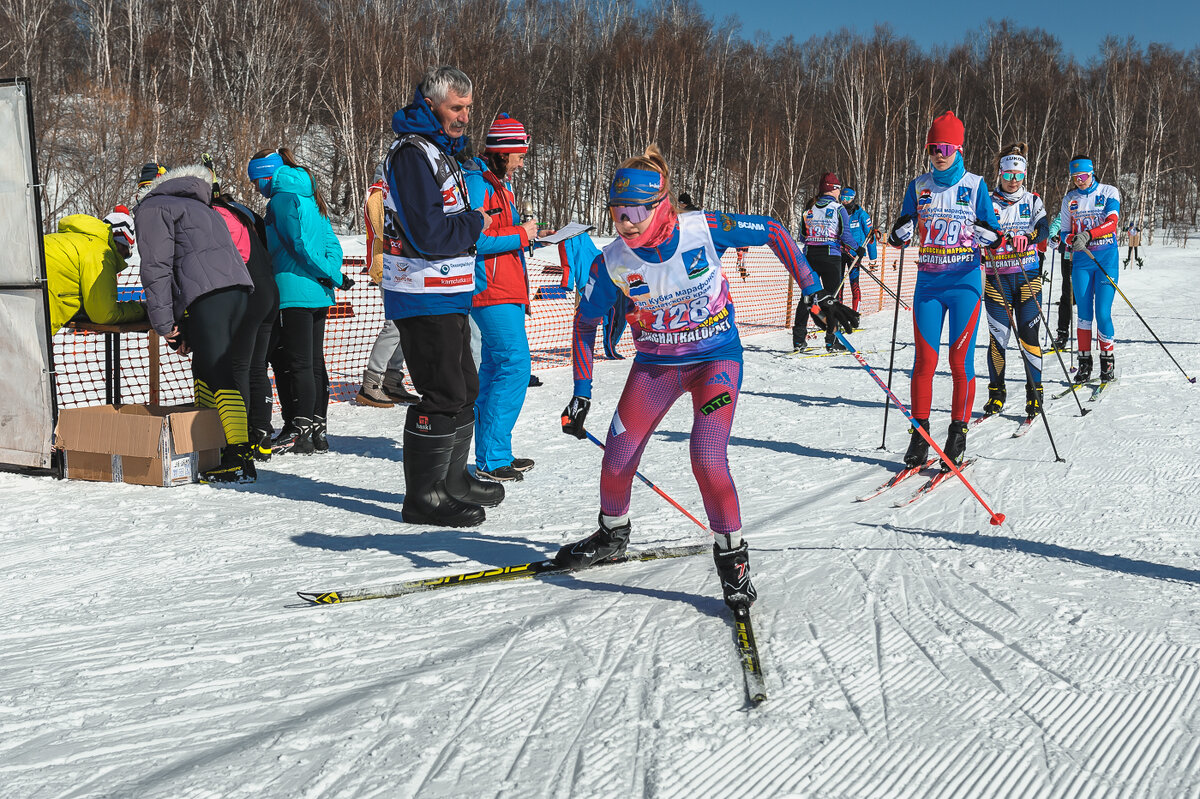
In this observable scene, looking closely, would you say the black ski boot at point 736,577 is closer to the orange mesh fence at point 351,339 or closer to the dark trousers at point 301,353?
the orange mesh fence at point 351,339

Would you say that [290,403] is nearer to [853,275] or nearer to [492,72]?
[853,275]

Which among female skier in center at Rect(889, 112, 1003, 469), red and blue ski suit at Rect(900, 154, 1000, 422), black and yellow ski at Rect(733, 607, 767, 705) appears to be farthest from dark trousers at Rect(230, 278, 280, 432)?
red and blue ski suit at Rect(900, 154, 1000, 422)

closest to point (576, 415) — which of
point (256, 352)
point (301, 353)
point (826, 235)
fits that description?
point (256, 352)

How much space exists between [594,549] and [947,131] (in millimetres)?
3740

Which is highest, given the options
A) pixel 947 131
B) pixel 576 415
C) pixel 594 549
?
pixel 947 131

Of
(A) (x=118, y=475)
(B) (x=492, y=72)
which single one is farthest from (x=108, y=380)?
(B) (x=492, y=72)

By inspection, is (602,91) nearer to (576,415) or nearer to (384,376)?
(384,376)

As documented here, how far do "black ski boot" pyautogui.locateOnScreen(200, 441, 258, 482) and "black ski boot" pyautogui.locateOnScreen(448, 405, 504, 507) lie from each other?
1.42 m

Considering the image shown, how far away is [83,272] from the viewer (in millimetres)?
5285

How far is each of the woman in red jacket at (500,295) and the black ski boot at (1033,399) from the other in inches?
149

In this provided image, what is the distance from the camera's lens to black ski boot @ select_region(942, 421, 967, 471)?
5.76 metres

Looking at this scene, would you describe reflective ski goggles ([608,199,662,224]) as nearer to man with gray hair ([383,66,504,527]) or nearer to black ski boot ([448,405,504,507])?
man with gray hair ([383,66,504,527])

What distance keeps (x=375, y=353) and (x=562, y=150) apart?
118ft

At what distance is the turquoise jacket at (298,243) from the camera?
5.68 m
